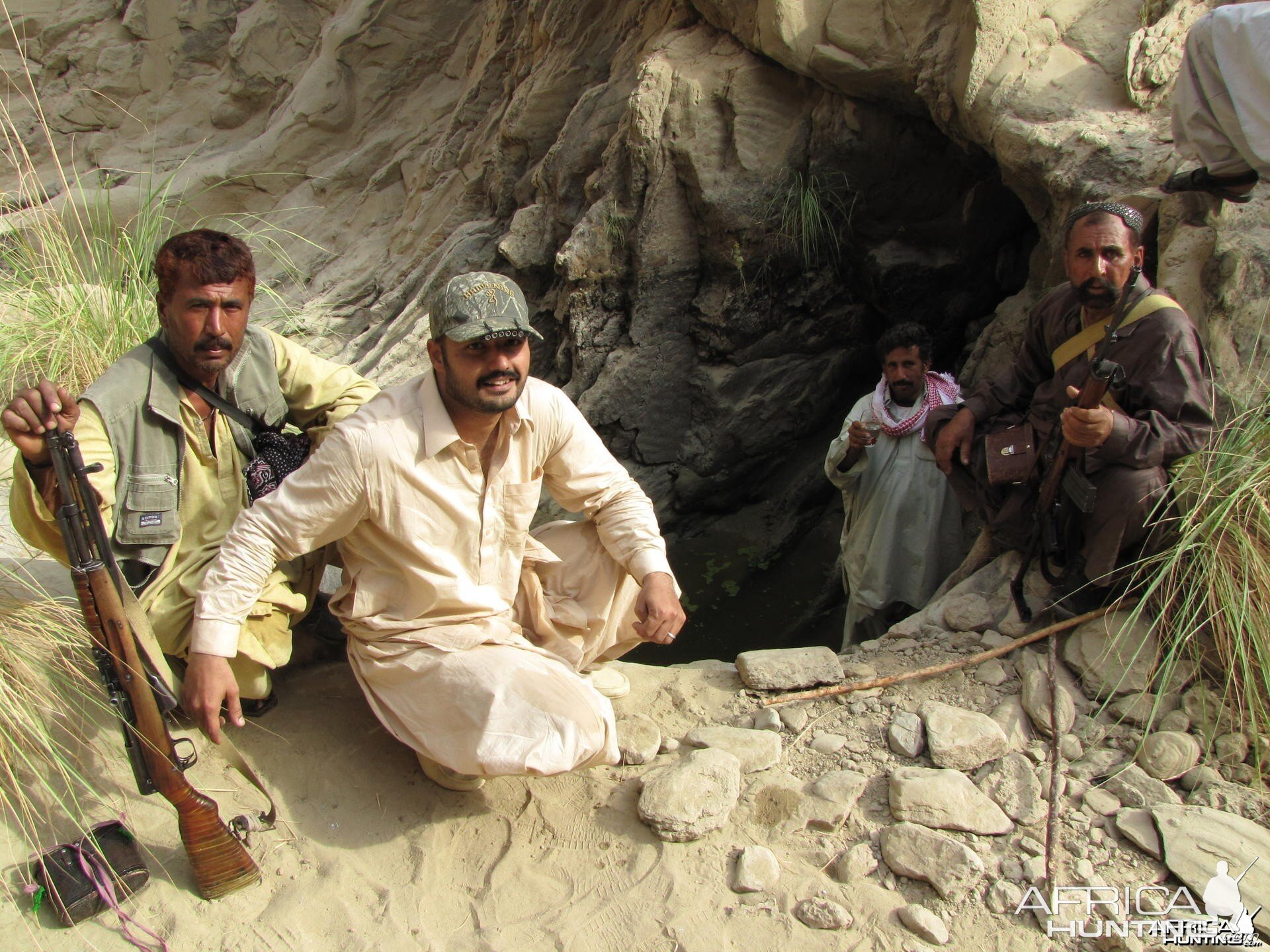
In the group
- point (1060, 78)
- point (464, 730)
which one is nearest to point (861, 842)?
point (464, 730)

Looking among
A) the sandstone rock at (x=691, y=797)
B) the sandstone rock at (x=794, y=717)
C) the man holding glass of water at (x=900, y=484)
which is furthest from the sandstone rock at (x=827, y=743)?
the man holding glass of water at (x=900, y=484)

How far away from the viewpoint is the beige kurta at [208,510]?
237 cm

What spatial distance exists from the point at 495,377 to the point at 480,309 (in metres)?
0.17

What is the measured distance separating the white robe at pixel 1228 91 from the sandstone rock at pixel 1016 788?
77.5 inches

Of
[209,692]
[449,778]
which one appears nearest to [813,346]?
[449,778]

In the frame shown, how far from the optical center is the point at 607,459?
2668 millimetres

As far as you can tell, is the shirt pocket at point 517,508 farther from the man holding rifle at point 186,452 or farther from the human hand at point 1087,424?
the human hand at point 1087,424

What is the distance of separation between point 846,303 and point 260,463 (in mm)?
3697

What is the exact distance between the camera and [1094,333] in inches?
111

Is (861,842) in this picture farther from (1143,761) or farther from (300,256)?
(300,256)

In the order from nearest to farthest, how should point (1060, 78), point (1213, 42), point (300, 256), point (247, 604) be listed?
point (247, 604), point (1213, 42), point (1060, 78), point (300, 256)

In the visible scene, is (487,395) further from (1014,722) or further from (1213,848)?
(1213,848)

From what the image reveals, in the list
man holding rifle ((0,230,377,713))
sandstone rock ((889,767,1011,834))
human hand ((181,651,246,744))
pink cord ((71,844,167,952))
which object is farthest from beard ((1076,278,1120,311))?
pink cord ((71,844,167,952))

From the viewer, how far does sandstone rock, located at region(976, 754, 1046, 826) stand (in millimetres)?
2291
